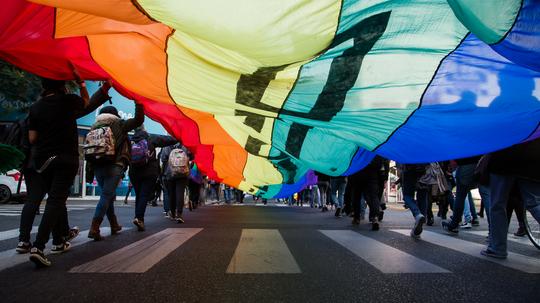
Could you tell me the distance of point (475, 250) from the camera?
5246mm

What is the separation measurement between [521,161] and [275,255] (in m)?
2.82

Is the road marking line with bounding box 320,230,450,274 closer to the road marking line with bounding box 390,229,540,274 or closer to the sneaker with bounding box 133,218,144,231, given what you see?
the road marking line with bounding box 390,229,540,274

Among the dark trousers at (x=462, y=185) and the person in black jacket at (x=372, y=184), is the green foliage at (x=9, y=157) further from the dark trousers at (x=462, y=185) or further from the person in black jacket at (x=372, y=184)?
the dark trousers at (x=462, y=185)

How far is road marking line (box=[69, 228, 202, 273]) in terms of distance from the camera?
3.83 meters

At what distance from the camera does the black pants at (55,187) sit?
3.88 m

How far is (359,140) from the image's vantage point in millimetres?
5340

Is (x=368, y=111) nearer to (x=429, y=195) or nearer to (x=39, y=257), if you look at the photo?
(x=39, y=257)

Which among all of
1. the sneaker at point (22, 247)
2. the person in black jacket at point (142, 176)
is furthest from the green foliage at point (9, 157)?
the person in black jacket at point (142, 176)

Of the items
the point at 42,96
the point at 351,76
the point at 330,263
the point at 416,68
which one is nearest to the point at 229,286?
the point at 330,263

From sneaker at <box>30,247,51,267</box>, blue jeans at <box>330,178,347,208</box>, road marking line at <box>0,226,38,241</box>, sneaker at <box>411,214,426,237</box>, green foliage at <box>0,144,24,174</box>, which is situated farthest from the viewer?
blue jeans at <box>330,178,347,208</box>

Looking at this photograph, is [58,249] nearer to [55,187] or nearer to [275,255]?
[55,187]

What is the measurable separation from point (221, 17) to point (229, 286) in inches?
79.6

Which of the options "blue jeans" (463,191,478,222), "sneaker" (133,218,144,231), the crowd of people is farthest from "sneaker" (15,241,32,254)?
"blue jeans" (463,191,478,222)

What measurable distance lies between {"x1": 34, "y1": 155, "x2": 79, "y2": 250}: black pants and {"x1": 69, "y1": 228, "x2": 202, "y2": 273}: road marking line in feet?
1.50
